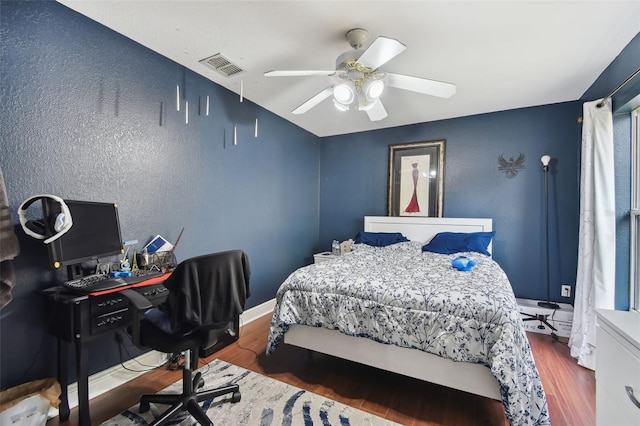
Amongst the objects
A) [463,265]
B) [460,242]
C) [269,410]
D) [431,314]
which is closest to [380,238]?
[460,242]

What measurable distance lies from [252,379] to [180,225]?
4.75 ft

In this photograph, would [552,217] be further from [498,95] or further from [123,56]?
[123,56]

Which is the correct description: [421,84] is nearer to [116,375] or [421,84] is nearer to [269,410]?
[269,410]

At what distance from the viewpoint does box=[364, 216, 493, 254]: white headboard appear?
351 cm

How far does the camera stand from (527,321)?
9.86ft

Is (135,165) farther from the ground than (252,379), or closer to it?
farther from the ground

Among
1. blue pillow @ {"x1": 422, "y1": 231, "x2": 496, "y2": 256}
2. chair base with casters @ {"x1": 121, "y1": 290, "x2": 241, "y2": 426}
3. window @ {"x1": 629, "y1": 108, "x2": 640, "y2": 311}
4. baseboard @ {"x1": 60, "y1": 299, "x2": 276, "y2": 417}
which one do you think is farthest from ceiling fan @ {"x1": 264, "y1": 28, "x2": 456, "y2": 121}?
baseboard @ {"x1": 60, "y1": 299, "x2": 276, "y2": 417}

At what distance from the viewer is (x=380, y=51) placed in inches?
66.6

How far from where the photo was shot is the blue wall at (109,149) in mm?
1599

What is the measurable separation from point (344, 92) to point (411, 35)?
65cm

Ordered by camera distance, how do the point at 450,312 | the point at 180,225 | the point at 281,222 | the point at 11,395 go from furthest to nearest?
the point at 281,222, the point at 180,225, the point at 450,312, the point at 11,395

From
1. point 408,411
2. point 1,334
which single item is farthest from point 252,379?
point 1,334

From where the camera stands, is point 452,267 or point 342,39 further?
point 452,267

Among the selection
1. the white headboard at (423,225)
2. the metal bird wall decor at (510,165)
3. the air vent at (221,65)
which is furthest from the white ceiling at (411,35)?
the white headboard at (423,225)
